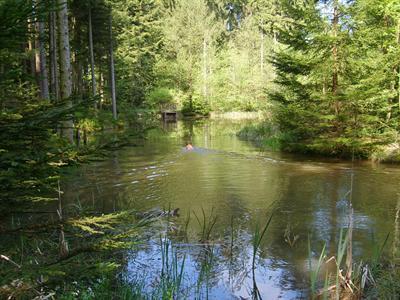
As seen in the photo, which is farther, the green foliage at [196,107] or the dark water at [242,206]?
the green foliage at [196,107]

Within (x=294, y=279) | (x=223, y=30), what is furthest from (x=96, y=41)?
(x=223, y=30)

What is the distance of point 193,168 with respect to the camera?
13461 mm

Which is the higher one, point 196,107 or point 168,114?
point 196,107

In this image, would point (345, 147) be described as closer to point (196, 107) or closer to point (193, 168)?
point (193, 168)

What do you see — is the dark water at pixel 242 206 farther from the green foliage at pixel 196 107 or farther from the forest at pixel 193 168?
the green foliage at pixel 196 107

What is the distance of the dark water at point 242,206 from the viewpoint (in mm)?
5004

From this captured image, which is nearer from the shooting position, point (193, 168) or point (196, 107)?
point (193, 168)

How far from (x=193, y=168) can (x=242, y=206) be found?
16.7 ft

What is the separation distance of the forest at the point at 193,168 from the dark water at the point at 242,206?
49 millimetres

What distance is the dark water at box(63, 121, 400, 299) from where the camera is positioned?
197 inches

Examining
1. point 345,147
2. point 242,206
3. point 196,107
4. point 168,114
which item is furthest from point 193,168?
point 196,107

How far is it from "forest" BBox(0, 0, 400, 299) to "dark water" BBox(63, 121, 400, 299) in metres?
0.05

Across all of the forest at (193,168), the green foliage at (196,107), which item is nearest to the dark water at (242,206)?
the forest at (193,168)

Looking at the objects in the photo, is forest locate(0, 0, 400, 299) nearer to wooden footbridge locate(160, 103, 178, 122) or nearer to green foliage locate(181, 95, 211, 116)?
wooden footbridge locate(160, 103, 178, 122)
